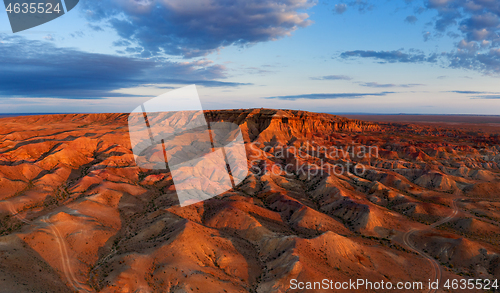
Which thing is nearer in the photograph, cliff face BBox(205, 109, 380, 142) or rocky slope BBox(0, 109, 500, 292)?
rocky slope BBox(0, 109, 500, 292)

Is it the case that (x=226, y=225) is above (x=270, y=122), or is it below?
below

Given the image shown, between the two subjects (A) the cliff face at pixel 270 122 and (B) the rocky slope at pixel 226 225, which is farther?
(A) the cliff face at pixel 270 122

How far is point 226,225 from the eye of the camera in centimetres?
5634

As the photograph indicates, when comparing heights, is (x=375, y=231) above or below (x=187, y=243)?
below

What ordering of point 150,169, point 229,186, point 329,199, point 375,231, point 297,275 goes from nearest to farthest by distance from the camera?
point 297,275
point 375,231
point 329,199
point 229,186
point 150,169

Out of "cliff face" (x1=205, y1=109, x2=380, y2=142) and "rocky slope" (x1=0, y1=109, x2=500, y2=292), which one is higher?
"cliff face" (x1=205, y1=109, x2=380, y2=142)

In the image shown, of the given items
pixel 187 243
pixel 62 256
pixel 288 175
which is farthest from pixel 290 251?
pixel 288 175

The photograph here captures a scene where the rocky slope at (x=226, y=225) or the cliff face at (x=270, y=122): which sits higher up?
the cliff face at (x=270, y=122)

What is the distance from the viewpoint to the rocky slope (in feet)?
121

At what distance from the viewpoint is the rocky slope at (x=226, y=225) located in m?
36.9

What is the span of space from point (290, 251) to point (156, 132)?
121m

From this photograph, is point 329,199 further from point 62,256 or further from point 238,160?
point 62,256

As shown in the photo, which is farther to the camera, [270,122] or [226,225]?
[270,122]

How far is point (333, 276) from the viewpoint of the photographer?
129ft
